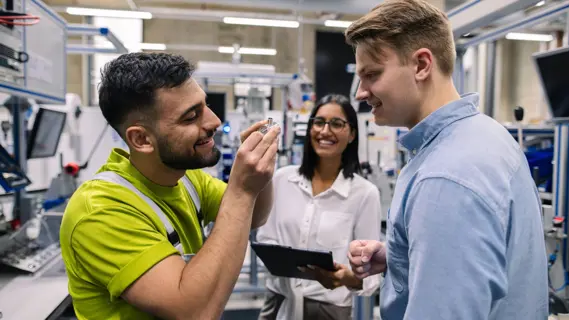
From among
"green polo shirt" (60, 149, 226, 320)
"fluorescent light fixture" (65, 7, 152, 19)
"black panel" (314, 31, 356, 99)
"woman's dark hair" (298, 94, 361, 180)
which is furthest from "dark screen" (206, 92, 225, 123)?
"black panel" (314, 31, 356, 99)

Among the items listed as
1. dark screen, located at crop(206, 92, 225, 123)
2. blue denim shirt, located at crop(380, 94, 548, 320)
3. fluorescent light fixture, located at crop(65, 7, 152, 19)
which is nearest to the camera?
blue denim shirt, located at crop(380, 94, 548, 320)

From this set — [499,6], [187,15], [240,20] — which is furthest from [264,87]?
[499,6]

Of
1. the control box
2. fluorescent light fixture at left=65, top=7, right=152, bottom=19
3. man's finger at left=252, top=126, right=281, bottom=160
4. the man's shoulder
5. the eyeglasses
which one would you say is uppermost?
fluorescent light fixture at left=65, top=7, right=152, bottom=19

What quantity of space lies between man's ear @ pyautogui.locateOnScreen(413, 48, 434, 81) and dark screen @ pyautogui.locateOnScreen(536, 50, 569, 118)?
1776 mm

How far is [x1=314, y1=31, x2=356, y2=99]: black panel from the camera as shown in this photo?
9.27 metres

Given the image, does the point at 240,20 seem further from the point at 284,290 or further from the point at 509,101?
the point at 509,101

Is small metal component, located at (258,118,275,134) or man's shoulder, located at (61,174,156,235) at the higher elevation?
small metal component, located at (258,118,275,134)

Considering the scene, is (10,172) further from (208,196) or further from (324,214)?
(324,214)

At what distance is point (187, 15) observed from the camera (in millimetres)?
6492

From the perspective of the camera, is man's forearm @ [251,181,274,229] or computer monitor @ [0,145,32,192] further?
computer monitor @ [0,145,32,192]

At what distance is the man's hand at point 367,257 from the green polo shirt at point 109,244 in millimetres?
585

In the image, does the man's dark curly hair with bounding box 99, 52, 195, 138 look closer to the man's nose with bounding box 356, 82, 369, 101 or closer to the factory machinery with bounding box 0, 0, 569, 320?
the man's nose with bounding box 356, 82, 369, 101

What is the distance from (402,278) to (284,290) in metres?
1.03

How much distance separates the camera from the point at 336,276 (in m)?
1.60
